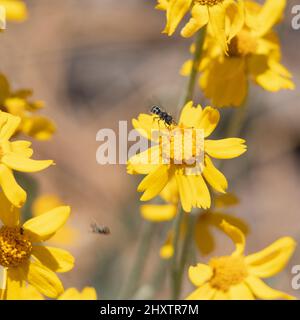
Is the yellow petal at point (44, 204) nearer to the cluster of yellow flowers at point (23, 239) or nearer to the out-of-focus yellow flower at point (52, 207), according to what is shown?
the out-of-focus yellow flower at point (52, 207)

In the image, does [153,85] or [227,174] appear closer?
[227,174]

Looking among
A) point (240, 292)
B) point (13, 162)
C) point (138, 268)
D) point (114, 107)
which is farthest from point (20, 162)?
point (114, 107)

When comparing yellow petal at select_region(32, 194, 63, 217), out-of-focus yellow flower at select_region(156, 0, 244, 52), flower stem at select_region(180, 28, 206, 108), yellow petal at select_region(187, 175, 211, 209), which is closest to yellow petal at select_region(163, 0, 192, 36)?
out-of-focus yellow flower at select_region(156, 0, 244, 52)

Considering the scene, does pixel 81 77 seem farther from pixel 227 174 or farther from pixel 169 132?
pixel 169 132

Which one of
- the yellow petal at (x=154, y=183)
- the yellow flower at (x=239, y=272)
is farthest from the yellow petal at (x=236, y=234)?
the yellow petal at (x=154, y=183)

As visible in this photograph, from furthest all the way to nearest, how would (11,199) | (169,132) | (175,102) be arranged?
(175,102), (169,132), (11,199)
